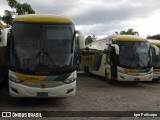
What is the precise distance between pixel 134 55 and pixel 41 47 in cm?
991

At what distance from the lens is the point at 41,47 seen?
13.7 metres

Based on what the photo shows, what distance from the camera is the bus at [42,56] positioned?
43.3ft

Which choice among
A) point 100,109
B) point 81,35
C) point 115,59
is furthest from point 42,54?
point 115,59

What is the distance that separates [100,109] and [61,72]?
6.16 feet

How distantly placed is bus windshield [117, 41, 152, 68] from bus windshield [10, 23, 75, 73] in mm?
8771

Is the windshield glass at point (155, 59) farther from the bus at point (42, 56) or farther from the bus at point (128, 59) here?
the bus at point (42, 56)

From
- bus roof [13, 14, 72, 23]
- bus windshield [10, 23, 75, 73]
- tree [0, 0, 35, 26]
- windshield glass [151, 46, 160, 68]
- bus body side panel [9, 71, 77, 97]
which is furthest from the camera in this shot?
tree [0, 0, 35, 26]

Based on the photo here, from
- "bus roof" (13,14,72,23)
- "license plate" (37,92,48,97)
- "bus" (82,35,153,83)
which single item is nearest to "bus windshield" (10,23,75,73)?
"bus roof" (13,14,72,23)

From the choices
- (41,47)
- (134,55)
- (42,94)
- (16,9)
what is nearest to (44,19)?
(41,47)

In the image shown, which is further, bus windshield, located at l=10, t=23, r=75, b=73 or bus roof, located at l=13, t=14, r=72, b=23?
bus roof, located at l=13, t=14, r=72, b=23

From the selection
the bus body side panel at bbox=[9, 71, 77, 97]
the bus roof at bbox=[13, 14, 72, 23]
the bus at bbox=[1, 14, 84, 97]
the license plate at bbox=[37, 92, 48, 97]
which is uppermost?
the bus roof at bbox=[13, 14, 72, 23]

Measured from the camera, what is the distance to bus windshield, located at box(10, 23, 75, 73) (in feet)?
44.1

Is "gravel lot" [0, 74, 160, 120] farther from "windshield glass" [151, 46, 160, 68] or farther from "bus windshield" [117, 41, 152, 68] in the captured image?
"windshield glass" [151, 46, 160, 68]

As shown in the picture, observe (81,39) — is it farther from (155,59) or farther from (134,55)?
(155,59)
